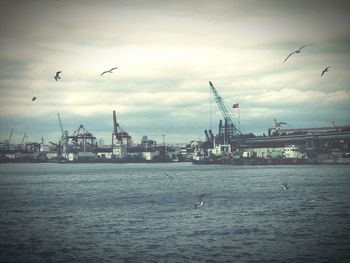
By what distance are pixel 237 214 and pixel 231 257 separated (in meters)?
16.2

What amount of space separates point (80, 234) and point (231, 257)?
40.4 ft

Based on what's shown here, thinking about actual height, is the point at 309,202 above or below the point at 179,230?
above

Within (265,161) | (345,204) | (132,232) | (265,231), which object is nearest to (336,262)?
(265,231)

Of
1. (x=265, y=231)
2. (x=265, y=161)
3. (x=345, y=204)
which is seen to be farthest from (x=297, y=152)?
(x=265, y=231)

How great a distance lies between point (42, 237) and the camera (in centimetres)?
3250

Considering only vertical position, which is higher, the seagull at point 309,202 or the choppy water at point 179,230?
the seagull at point 309,202

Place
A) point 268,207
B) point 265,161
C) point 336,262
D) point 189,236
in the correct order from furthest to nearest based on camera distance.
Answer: point 265,161, point 268,207, point 189,236, point 336,262

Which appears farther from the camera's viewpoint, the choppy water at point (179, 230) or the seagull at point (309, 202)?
the seagull at point (309, 202)

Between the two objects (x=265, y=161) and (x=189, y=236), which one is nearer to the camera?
(x=189, y=236)

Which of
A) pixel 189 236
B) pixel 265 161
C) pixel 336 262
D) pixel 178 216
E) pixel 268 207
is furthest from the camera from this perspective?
pixel 265 161

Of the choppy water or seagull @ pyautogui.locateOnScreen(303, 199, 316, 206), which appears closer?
the choppy water

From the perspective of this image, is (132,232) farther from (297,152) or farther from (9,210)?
(297,152)

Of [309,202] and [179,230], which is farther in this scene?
[309,202]

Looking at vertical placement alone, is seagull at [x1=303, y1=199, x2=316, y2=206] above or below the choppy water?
above
